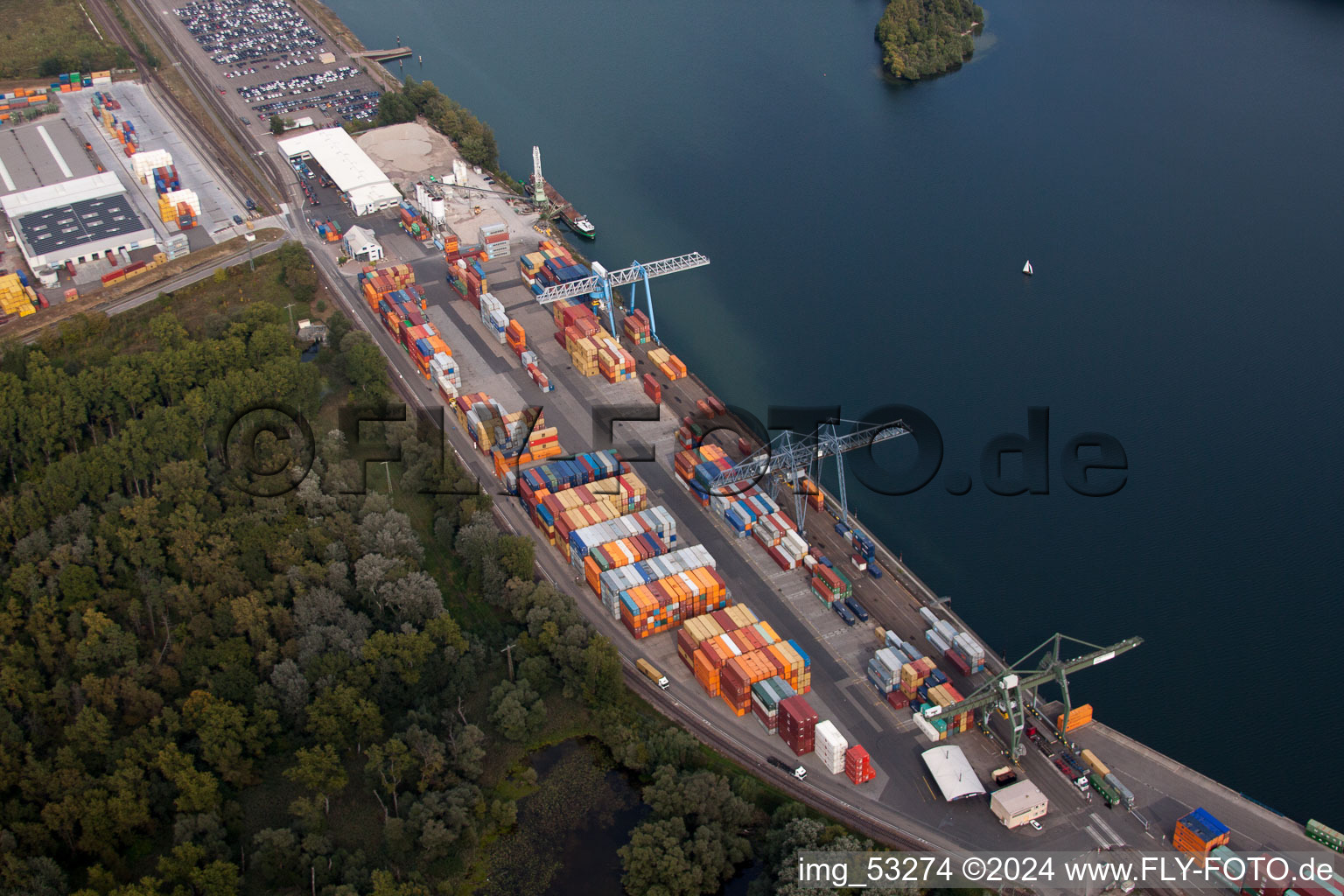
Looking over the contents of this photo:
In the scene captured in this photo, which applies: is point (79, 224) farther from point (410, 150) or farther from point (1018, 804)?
point (1018, 804)

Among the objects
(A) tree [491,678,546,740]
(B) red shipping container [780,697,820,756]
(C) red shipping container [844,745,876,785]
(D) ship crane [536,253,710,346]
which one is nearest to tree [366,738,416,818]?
(A) tree [491,678,546,740]

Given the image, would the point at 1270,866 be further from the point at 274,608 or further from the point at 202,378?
the point at 202,378

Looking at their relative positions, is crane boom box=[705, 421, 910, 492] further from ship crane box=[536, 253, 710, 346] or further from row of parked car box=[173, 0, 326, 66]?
row of parked car box=[173, 0, 326, 66]

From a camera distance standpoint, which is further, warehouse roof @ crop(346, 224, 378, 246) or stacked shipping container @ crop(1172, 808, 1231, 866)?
warehouse roof @ crop(346, 224, 378, 246)

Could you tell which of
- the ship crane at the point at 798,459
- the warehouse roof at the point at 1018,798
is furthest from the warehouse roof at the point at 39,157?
the warehouse roof at the point at 1018,798

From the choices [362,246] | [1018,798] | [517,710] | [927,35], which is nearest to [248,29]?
[362,246]

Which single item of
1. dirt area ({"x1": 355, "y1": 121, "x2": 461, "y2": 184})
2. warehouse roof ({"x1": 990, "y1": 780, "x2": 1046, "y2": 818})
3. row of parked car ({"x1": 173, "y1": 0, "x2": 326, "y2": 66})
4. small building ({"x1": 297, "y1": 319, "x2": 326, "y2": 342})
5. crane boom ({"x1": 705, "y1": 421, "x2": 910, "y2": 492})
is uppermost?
row of parked car ({"x1": 173, "y1": 0, "x2": 326, "y2": 66})

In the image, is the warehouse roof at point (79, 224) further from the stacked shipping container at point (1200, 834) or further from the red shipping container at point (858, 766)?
the stacked shipping container at point (1200, 834)
